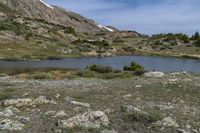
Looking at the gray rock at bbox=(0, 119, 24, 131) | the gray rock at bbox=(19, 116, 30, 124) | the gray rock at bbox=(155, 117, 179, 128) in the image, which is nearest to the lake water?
the gray rock at bbox=(19, 116, 30, 124)

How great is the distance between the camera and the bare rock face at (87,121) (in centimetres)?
1881

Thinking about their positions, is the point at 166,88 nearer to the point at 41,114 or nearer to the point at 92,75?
the point at 41,114

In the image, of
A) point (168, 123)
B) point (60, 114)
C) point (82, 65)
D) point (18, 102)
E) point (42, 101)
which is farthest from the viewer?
point (82, 65)

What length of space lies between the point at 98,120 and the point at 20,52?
139 meters

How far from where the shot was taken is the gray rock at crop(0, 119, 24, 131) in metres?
18.3

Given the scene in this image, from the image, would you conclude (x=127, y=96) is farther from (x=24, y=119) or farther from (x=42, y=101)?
(x=24, y=119)

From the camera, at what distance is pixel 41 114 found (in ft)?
70.1

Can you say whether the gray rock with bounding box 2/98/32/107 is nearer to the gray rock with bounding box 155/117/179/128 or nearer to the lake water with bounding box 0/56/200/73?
the gray rock with bounding box 155/117/179/128

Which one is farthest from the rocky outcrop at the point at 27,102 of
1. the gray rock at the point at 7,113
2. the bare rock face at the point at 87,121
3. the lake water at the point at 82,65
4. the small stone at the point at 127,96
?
the lake water at the point at 82,65

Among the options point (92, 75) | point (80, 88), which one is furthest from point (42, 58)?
point (80, 88)

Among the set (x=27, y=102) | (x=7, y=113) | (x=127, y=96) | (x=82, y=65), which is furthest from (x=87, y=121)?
(x=82, y=65)

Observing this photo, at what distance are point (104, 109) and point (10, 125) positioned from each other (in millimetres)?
6131

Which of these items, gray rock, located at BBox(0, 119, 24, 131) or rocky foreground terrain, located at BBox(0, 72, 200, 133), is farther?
rocky foreground terrain, located at BBox(0, 72, 200, 133)

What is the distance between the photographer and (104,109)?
22812 mm
